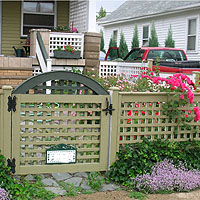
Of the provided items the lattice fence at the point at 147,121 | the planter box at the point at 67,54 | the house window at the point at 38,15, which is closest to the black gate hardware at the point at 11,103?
the lattice fence at the point at 147,121

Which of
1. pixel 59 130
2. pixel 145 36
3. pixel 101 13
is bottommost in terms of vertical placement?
pixel 59 130

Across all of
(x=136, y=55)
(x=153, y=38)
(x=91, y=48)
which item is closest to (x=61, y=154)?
(x=91, y=48)

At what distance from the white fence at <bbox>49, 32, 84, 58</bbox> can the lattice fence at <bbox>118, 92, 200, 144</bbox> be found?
21.1ft

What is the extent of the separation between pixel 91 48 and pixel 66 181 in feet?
24.0

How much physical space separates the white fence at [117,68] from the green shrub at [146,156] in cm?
655

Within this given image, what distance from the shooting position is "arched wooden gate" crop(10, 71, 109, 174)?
4.81 meters

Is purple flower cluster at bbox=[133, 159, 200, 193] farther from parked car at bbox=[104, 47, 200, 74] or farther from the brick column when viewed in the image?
the brick column

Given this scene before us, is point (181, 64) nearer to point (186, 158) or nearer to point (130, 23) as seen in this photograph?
point (186, 158)

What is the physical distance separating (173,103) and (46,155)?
5.97 feet

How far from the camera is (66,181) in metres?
4.95

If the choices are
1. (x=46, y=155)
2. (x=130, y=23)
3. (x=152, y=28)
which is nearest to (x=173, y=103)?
(x=46, y=155)

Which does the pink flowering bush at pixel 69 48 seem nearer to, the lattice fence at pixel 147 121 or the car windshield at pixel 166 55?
the car windshield at pixel 166 55

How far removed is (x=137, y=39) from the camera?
23.6m

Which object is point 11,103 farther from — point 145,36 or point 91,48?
point 145,36
